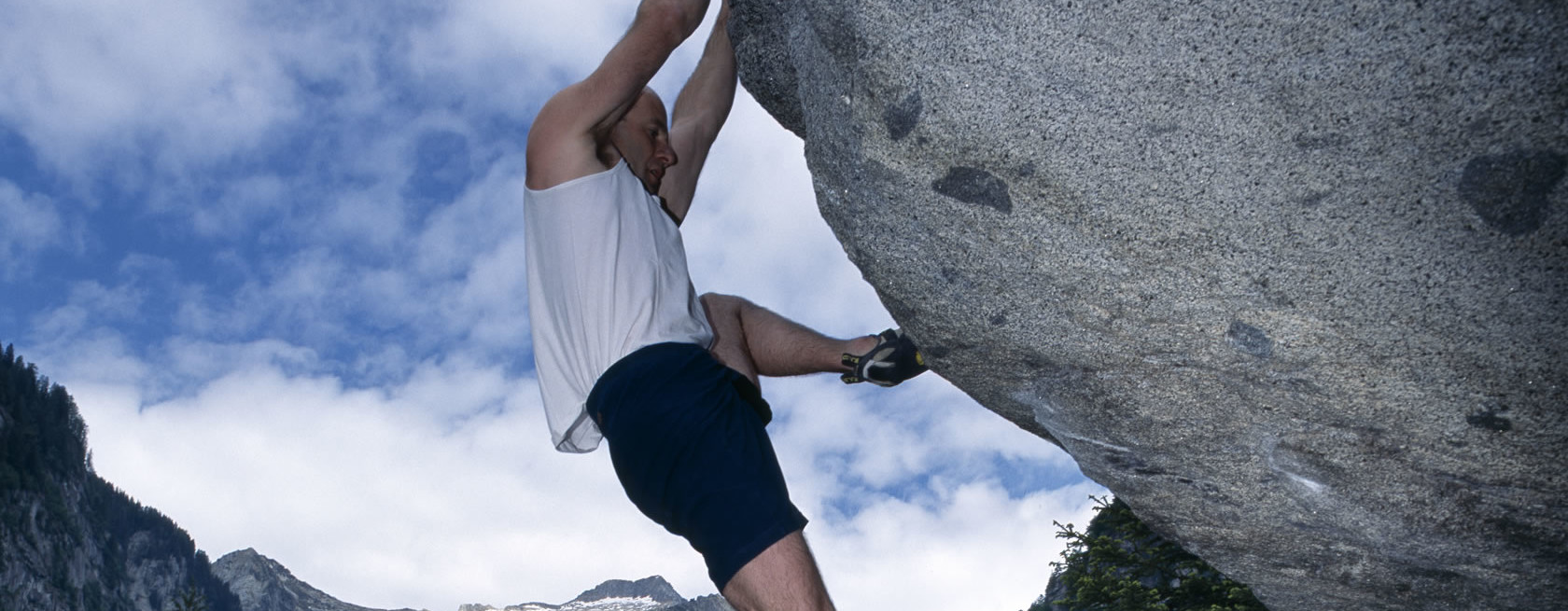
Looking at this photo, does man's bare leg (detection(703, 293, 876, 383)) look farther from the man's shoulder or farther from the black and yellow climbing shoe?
the man's shoulder

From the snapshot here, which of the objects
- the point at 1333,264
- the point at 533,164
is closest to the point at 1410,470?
the point at 1333,264

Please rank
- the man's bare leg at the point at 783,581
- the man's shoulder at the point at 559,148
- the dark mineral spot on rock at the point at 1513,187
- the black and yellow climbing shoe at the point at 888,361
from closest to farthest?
the dark mineral spot on rock at the point at 1513,187
the man's bare leg at the point at 783,581
the man's shoulder at the point at 559,148
the black and yellow climbing shoe at the point at 888,361

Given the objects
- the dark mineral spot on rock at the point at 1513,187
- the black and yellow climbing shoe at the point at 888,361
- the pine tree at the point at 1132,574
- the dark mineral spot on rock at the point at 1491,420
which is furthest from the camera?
the pine tree at the point at 1132,574

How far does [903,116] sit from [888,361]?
3.99ft

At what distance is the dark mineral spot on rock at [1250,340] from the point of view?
3199mm

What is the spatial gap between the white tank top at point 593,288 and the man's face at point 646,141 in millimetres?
182

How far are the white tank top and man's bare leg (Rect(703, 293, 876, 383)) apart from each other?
15.5 inches

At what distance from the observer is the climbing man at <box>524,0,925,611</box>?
3043 millimetres

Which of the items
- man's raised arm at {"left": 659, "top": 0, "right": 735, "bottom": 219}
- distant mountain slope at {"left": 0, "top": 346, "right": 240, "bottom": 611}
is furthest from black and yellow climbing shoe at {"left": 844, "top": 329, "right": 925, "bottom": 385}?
distant mountain slope at {"left": 0, "top": 346, "right": 240, "bottom": 611}

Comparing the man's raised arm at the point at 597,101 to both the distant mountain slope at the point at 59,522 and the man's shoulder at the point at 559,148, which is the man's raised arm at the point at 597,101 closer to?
the man's shoulder at the point at 559,148

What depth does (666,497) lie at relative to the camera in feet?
10.5

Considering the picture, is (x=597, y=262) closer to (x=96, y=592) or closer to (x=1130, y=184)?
(x=1130, y=184)

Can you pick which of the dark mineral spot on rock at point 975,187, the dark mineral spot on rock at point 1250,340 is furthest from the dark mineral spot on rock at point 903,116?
the dark mineral spot on rock at point 1250,340

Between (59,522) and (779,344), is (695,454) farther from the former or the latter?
(59,522)
